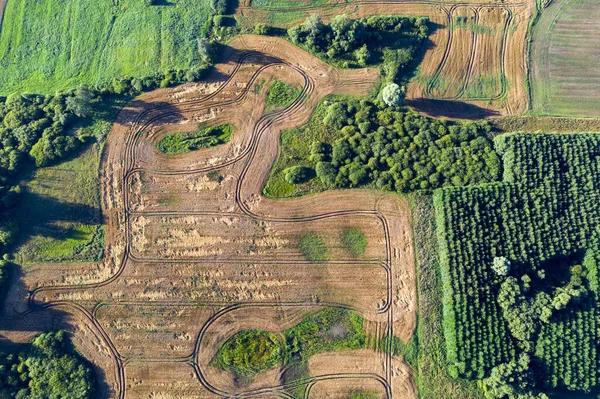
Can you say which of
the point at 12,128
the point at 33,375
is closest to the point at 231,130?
the point at 12,128

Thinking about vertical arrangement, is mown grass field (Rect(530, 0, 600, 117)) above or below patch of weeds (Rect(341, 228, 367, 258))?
above

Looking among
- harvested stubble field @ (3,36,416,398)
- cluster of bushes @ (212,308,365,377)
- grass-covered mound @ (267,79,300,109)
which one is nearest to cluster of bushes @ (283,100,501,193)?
harvested stubble field @ (3,36,416,398)

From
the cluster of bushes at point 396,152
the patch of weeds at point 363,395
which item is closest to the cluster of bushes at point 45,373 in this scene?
Result: the patch of weeds at point 363,395

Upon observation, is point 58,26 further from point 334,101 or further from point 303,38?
point 334,101

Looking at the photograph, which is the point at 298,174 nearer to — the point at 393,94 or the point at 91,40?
the point at 393,94

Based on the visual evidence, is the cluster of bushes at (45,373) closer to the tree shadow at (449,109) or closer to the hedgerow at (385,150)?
the hedgerow at (385,150)

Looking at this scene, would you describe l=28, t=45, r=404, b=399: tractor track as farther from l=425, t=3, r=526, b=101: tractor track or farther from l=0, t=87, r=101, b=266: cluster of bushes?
l=425, t=3, r=526, b=101: tractor track

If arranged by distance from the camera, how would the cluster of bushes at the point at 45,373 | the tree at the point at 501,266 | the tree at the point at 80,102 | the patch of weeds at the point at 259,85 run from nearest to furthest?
the tree at the point at 501,266
the cluster of bushes at the point at 45,373
the tree at the point at 80,102
the patch of weeds at the point at 259,85
